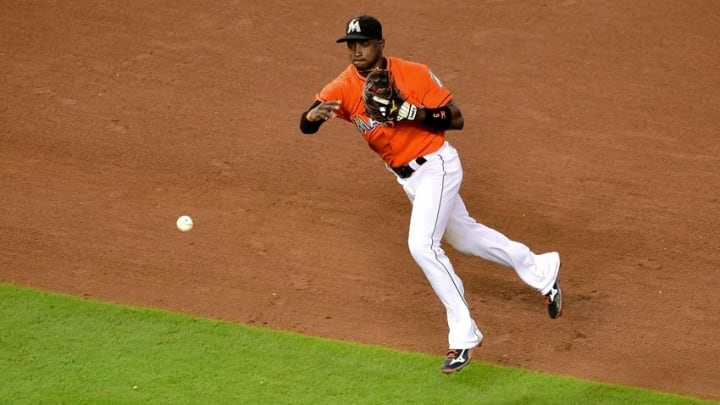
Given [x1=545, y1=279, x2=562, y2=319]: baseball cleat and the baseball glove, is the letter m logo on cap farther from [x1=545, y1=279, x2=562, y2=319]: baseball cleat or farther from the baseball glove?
[x1=545, y1=279, x2=562, y2=319]: baseball cleat

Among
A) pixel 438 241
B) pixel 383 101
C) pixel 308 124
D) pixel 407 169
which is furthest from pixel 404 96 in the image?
pixel 438 241

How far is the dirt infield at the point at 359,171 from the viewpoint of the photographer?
7.54m

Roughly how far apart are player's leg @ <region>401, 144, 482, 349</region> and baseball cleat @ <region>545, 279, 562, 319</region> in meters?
0.63

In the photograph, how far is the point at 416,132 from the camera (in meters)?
7.00

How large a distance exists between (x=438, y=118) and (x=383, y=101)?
1.22 ft

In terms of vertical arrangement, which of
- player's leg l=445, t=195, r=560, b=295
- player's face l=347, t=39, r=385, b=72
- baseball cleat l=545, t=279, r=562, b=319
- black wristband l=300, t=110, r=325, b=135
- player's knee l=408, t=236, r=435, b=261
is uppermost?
player's face l=347, t=39, r=385, b=72

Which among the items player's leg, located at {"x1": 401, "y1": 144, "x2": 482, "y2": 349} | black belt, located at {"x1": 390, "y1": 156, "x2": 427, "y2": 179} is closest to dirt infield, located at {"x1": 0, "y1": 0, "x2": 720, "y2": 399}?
player's leg, located at {"x1": 401, "y1": 144, "x2": 482, "y2": 349}

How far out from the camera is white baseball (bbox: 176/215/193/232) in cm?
816

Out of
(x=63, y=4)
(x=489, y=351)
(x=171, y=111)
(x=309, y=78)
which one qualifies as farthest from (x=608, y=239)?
(x=63, y=4)

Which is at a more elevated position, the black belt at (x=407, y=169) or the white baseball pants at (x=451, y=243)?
the black belt at (x=407, y=169)

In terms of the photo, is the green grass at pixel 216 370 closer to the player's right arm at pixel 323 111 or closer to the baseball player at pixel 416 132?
the baseball player at pixel 416 132

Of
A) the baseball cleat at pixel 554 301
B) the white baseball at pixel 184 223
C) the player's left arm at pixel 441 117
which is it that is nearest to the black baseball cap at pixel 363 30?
the player's left arm at pixel 441 117

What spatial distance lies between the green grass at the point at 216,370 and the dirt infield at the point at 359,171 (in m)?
0.15

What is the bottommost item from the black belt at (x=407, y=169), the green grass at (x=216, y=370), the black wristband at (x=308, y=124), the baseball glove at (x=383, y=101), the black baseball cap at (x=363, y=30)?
the green grass at (x=216, y=370)
